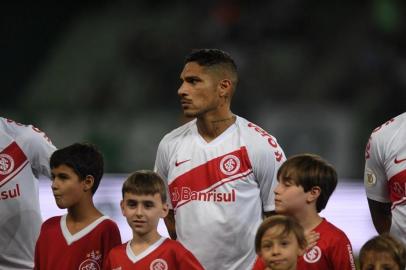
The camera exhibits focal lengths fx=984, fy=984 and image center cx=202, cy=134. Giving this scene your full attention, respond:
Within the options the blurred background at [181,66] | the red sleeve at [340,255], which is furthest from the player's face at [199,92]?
the blurred background at [181,66]

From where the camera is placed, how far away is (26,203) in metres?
5.49

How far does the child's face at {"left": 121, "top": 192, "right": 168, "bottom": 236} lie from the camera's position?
4.74 meters

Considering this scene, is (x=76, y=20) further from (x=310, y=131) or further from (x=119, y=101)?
(x=310, y=131)

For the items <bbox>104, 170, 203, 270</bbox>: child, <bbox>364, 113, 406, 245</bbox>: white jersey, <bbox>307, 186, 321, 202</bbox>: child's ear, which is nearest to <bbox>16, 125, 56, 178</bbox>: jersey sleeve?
<bbox>104, 170, 203, 270</bbox>: child

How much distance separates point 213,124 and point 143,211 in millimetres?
787

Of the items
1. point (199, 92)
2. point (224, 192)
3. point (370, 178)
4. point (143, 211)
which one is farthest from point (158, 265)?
point (370, 178)

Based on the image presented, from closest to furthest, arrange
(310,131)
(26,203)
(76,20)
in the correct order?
(26,203), (310,131), (76,20)

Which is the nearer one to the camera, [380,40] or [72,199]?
[72,199]

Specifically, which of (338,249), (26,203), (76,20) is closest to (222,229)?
(338,249)

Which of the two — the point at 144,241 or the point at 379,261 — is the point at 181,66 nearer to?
the point at 144,241

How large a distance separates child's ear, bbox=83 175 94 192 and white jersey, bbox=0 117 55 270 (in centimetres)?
45

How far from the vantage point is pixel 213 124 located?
5.30m

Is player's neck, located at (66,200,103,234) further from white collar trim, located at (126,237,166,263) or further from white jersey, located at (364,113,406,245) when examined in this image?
white jersey, located at (364,113,406,245)

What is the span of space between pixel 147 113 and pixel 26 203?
24.3ft
